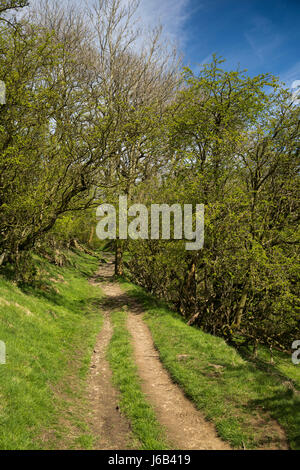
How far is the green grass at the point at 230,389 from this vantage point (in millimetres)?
7043

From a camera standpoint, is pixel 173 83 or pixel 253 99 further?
pixel 173 83

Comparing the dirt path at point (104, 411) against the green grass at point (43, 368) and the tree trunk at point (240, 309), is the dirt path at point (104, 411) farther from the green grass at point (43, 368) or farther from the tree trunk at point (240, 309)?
the tree trunk at point (240, 309)

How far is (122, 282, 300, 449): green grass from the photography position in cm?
704

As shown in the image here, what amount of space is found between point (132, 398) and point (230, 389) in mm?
2852

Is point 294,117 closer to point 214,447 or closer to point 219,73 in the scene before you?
point 219,73

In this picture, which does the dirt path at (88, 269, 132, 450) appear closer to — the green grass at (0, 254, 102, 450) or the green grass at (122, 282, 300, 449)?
the green grass at (0, 254, 102, 450)

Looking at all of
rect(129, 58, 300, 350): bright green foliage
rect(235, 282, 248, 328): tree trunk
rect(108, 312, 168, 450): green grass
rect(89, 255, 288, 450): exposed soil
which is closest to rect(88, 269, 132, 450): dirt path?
rect(89, 255, 288, 450): exposed soil

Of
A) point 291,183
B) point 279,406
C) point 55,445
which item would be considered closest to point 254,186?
point 291,183

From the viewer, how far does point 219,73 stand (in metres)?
17.0

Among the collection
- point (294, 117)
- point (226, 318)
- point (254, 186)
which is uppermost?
point (294, 117)

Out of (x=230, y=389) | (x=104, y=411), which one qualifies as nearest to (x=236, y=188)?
(x=230, y=389)

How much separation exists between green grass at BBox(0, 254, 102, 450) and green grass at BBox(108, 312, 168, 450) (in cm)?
107

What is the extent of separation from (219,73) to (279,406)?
16307 millimetres

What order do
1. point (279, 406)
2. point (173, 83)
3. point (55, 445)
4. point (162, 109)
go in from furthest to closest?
point (173, 83) → point (162, 109) → point (279, 406) → point (55, 445)
